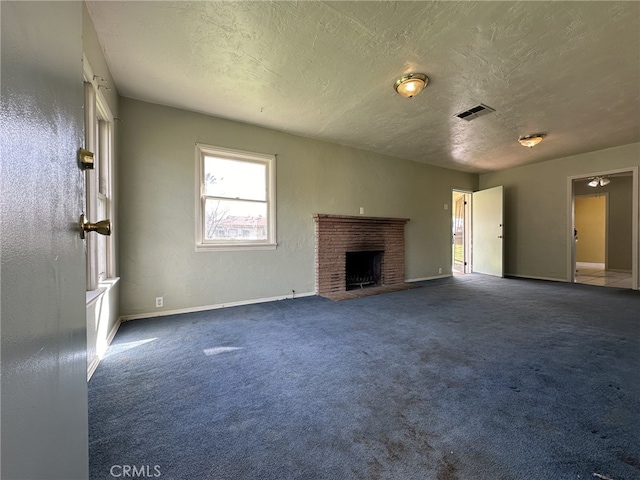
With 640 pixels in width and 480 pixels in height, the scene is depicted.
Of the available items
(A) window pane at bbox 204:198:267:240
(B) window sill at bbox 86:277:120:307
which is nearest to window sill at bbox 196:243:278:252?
(A) window pane at bbox 204:198:267:240

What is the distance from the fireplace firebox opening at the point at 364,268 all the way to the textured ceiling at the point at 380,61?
222 cm

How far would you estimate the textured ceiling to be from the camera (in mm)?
1806

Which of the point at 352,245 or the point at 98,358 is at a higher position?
the point at 352,245

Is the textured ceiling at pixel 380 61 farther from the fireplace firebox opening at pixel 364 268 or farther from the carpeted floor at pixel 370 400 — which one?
the carpeted floor at pixel 370 400

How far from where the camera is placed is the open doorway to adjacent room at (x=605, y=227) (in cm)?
648

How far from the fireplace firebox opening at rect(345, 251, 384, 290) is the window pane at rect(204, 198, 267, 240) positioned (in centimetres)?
177

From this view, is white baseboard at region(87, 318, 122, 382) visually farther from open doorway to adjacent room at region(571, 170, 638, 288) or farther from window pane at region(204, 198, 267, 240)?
open doorway to adjacent room at region(571, 170, 638, 288)

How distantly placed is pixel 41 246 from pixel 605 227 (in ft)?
34.7

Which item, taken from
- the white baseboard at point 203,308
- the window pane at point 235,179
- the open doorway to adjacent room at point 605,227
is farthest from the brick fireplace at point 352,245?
the open doorway to adjacent room at point 605,227

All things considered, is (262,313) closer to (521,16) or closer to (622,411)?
(622,411)

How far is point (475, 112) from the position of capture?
321 centimetres

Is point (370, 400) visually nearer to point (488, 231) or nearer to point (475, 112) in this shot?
point (475, 112)

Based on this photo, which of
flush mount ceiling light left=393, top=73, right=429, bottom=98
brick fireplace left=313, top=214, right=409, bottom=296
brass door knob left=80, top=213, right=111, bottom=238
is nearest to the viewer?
brass door knob left=80, top=213, right=111, bottom=238

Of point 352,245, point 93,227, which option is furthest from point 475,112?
point 93,227
